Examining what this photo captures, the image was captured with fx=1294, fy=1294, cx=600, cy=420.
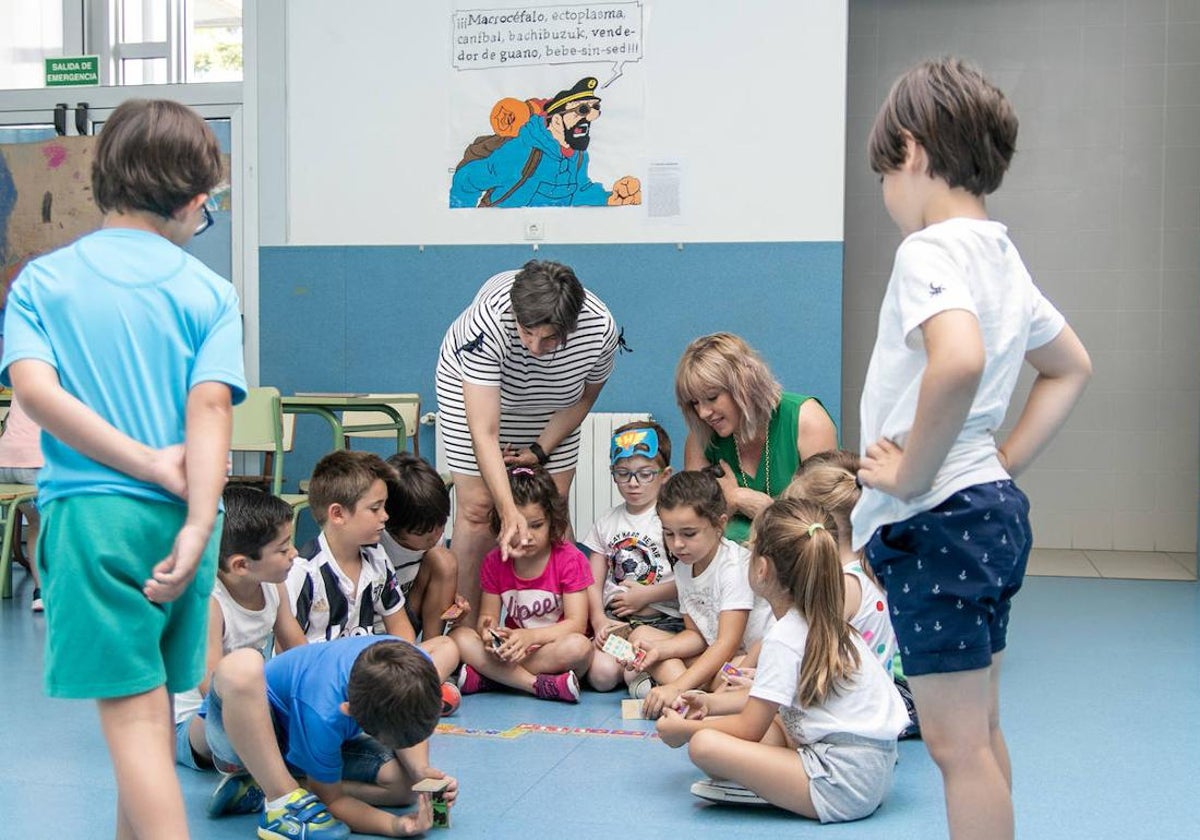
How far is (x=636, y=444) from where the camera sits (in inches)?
142

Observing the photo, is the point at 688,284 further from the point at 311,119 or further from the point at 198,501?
the point at 198,501

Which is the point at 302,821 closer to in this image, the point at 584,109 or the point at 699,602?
the point at 699,602

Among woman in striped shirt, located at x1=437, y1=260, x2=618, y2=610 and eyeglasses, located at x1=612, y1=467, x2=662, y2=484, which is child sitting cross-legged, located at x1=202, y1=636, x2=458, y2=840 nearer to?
woman in striped shirt, located at x1=437, y1=260, x2=618, y2=610

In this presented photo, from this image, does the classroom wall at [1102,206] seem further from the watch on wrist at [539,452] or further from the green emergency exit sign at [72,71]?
the green emergency exit sign at [72,71]

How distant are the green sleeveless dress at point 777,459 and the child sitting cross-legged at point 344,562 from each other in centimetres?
93

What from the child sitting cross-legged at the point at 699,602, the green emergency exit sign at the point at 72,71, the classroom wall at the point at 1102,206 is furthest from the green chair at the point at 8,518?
the classroom wall at the point at 1102,206

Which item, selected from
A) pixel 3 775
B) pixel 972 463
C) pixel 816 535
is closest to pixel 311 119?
pixel 3 775

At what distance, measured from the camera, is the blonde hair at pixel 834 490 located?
9.11 feet

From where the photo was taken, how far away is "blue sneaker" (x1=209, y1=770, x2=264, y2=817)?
2334 mm

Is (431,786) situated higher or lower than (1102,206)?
lower

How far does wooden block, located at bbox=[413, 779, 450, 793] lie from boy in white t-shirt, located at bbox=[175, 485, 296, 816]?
0.54 meters

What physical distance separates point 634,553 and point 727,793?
A: 3.98 ft

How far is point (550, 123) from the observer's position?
5109mm

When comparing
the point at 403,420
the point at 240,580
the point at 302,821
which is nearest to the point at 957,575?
the point at 302,821
